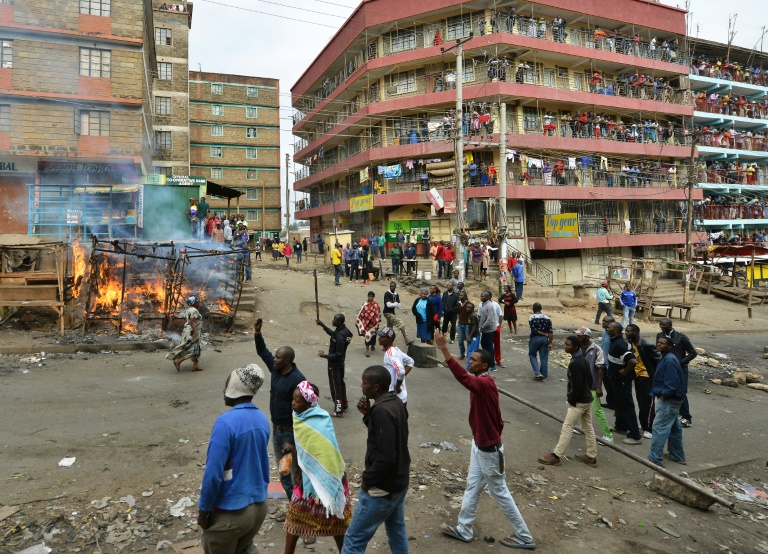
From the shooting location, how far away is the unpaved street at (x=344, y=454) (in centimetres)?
459

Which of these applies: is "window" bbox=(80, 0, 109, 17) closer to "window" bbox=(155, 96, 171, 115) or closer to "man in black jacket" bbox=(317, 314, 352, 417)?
"window" bbox=(155, 96, 171, 115)

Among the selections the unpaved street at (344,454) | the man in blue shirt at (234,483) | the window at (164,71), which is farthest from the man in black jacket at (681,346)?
the window at (164,71)

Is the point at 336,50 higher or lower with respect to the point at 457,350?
higher

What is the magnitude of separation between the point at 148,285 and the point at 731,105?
153 ft

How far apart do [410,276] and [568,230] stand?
10.0 m

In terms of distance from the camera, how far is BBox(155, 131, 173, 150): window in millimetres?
35438

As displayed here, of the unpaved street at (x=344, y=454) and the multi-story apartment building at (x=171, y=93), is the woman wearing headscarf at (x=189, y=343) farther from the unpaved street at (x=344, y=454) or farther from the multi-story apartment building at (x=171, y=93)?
the multi-story apartment building at (x=171, y=93)

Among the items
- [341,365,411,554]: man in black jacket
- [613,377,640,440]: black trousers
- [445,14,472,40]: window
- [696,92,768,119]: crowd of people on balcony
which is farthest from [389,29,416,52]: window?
[341,365,411,554]: man in black jacket

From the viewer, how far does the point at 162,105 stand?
3566 centimetres

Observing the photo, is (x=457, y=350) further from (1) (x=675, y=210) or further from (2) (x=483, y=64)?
(1) (x=675, y=210)

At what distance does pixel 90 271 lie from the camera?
12.5 metres

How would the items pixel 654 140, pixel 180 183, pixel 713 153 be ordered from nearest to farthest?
pixel 180 183
pixel 654 140
pixel 713 153

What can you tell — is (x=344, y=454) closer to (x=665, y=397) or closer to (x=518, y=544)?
(x=518, y=544)

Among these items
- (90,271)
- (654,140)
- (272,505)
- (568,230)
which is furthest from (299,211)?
(272,505)
